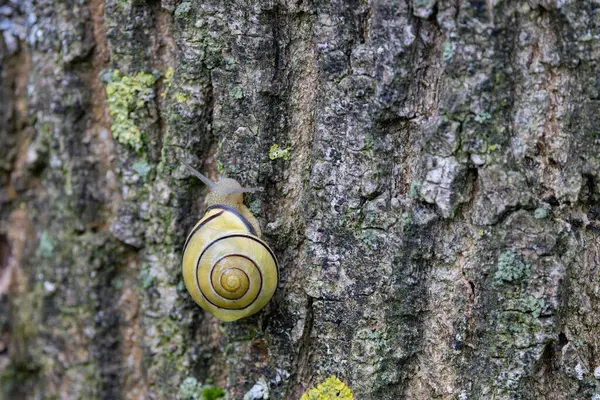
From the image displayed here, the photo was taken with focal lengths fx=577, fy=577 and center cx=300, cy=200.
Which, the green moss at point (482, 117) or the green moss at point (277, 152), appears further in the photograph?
the green moss at point (277, 152)

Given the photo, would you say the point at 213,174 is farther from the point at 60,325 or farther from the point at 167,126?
the point at 60,325

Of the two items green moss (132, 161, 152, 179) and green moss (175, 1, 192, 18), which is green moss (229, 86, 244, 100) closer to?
green moss (175, 1, 192, 18)

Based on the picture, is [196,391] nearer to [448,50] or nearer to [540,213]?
[540,213]

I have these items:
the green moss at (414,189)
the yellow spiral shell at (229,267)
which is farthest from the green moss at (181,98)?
the green moss at (414,189)

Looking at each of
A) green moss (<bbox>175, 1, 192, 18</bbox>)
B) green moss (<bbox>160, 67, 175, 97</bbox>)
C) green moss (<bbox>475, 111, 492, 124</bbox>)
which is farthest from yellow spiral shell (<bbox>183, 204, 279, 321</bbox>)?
green moss (<bbox>475, 111, 492, 124</bbox>)

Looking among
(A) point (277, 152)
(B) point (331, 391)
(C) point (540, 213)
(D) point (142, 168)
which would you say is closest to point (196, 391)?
(B) point (331, 391)

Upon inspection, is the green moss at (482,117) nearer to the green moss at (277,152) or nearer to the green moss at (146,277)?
the green moss at (277,152)
